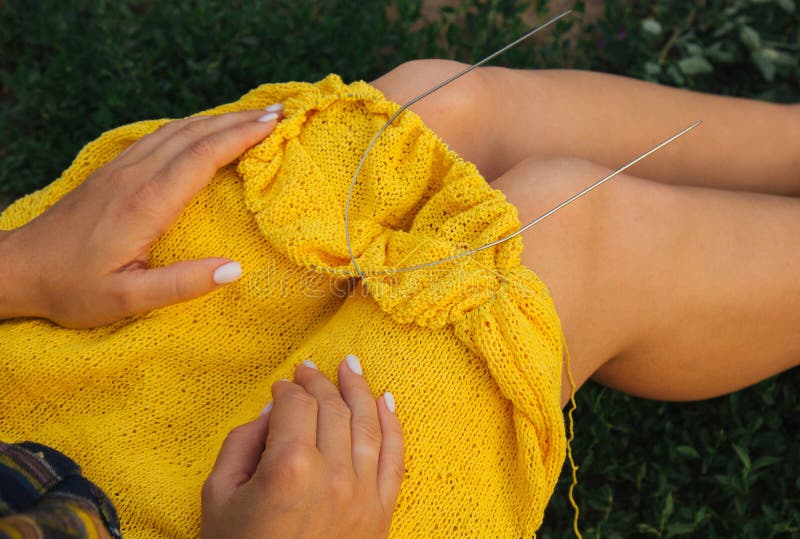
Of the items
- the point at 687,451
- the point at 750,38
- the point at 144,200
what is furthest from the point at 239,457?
the point at 750,38

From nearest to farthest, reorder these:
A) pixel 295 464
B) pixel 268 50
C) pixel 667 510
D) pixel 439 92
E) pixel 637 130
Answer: pixel 295 464 → pixel 439 92 → pixel 637 130 → pixel 667 510 → pixel 268 50

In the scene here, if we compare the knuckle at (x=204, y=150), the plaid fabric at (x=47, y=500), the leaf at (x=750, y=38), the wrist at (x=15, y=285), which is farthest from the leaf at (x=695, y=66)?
the plaid fabric at (x=47, y=500)

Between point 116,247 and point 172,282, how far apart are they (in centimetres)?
11

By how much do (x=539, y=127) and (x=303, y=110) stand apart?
50 centimetres

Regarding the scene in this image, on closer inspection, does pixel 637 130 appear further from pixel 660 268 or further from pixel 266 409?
pixel 266 409

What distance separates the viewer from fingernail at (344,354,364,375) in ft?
3.49

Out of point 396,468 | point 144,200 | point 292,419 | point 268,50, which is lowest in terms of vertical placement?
point 396,468

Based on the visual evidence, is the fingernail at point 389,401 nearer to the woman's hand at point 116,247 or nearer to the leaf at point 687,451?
the woman's hand at point 116,247

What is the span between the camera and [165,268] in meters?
1.13

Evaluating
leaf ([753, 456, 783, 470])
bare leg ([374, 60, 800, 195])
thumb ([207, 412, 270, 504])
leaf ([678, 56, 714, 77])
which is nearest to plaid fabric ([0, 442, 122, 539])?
thumb ([207, 412, 270, 504])

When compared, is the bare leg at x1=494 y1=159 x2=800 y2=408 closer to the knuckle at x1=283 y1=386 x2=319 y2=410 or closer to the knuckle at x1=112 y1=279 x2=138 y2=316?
the knuckle at x1=283 y1=386 x2=319 y2=410

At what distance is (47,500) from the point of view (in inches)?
32.0

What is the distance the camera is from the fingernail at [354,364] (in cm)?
106

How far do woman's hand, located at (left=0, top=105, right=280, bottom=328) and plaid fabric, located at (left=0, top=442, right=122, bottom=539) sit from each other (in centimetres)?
28
